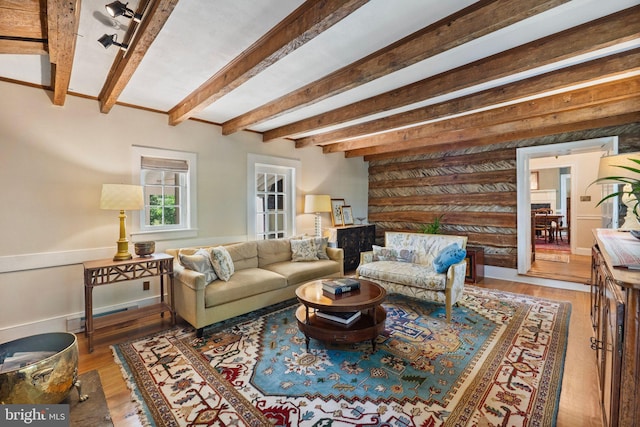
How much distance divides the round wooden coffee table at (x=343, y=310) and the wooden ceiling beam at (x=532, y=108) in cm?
264

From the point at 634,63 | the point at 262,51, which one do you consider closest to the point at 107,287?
the point at 262,51

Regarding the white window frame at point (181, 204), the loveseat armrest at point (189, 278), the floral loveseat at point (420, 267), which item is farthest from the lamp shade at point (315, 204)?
the loveseat armrest at point (189, 278)

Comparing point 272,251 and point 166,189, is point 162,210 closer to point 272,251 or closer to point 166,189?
point 166,189

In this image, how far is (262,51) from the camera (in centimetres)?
205

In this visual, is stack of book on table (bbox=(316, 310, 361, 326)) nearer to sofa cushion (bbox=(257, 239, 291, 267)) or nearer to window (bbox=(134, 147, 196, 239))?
sofa cushion (bbox=(257, 239, 291, 267))

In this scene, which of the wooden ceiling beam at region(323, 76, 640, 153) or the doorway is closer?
the wooden ceiling beam at region(323, 76, 640, 153)

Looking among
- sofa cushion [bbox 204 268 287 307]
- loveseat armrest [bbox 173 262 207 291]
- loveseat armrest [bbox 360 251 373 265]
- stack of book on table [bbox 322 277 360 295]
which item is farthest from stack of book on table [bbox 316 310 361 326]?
loveseat armrest [bbox 360 251 373 265]


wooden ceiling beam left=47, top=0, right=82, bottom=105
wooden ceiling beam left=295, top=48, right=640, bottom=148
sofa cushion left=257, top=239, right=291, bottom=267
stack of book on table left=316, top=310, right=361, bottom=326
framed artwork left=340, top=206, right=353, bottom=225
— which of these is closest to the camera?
wooden ceiling beam left=47, top=0, right=82, bottom=105

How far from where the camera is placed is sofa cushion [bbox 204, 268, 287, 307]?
9.48 feet

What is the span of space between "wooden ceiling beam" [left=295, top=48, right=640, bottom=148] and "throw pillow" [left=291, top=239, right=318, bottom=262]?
1876 millimetres

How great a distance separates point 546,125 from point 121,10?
458 centimetres

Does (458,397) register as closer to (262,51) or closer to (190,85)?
(262,51)

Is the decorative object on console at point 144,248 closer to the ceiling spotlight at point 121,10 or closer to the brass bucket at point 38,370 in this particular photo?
the brass bucket at point 38,370

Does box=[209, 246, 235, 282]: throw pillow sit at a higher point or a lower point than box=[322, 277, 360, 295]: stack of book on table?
higher
